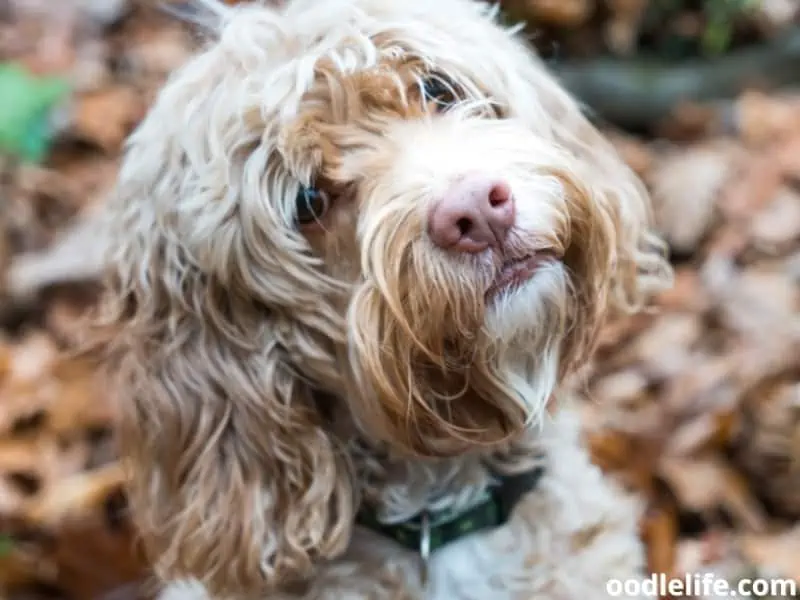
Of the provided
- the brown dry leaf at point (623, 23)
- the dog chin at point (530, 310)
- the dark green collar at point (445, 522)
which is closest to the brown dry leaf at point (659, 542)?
the dark green collar at point (445, 522)

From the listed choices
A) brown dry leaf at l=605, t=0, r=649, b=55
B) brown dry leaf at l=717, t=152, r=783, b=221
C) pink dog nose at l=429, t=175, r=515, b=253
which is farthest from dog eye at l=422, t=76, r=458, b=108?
brown dry leaf at l=605, t=0, r=649, b=55

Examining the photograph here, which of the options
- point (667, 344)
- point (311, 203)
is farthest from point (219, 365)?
point (667, 344)

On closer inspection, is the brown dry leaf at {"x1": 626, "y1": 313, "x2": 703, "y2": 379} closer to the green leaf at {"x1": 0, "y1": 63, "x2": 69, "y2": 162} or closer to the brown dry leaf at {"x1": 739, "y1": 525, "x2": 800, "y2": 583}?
the brown dry leaf at {"x1": 739, "y1": 525, "x2": 800, "y2": 583}

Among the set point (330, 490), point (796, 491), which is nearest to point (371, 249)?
point (330, 490)

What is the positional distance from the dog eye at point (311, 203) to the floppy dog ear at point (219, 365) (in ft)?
0.22

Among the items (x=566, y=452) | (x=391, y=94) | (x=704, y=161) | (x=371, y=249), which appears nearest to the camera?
(x=371, y=249)

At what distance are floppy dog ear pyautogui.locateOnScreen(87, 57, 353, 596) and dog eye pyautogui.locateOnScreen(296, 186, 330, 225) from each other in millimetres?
67

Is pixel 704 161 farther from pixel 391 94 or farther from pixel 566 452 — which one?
pixel 391 94

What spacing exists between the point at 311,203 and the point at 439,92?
351 millimetres

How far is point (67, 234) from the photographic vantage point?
17.0 ft

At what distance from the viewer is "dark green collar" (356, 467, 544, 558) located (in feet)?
8.80

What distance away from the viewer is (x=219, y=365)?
8.66 ft

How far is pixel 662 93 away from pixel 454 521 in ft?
9.66

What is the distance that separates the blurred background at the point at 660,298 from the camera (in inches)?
138
